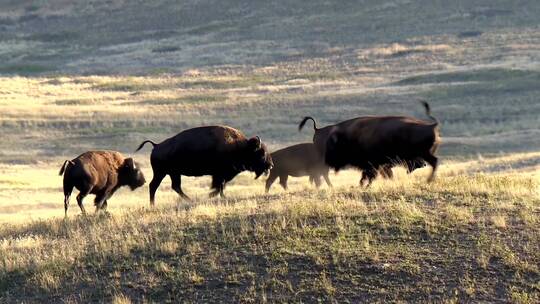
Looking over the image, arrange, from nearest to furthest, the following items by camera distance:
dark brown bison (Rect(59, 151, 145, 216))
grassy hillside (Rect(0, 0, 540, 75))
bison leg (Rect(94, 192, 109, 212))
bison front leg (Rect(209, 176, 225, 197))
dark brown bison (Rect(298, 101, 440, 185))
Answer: dark brown bison (Rect(298, 101, 440, 185)), bison front leg (Rect(209, 176, 225, 197)), dark brown bison (Rect(59, 151, 145, 216)), bison leg (Rect(94, 192, 109, 212)), grassy hillside (Rect(0, 0, 540, 75))

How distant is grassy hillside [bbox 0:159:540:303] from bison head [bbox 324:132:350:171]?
2153mm

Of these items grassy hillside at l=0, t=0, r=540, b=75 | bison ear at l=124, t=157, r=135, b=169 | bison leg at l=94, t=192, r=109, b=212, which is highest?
bison ear at l=124, t=157, r=135, b=169

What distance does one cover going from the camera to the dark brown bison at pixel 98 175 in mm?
19984

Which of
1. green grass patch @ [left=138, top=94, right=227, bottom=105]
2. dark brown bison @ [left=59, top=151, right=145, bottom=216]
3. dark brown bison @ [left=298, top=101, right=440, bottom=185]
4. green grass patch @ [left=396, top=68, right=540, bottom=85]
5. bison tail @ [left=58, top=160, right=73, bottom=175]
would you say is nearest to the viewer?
dark brown bison @ [left=298, top=101, right=440, bottom=185]

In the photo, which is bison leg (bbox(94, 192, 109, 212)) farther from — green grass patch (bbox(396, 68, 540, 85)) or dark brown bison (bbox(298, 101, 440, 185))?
green grass patch (bbox(396, 68, 540, 85))

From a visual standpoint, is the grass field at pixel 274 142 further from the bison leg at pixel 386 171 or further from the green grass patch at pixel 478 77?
the bison leg at pixel 386 171

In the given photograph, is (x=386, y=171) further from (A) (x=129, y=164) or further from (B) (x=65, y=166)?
(A) (x=129, y=164)

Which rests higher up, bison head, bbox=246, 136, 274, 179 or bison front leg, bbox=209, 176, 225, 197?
bison head, bbox=246, 136, 274, 179

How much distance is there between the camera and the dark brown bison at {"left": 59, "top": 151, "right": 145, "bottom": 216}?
19984 mm

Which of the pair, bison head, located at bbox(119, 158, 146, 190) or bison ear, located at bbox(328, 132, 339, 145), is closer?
bison ear, located at bbox(328, 132, 339, 145)

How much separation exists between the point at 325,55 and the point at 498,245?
80.7 meters

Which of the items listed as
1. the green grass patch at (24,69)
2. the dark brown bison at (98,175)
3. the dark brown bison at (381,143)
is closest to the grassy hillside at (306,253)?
the dark brown bison at (381,143)

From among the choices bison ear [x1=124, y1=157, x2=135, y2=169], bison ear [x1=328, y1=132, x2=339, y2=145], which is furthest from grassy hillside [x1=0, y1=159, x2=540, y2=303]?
bison ear [x1=124, y1=157, x2=135, y2=169]

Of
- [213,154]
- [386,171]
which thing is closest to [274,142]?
[213,154]
